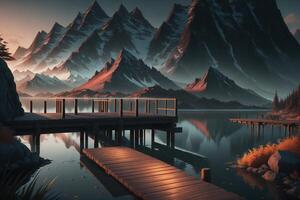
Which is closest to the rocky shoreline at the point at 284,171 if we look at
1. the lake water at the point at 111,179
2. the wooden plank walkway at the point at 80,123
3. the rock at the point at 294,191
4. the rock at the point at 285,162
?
the rock at the point at 285,162

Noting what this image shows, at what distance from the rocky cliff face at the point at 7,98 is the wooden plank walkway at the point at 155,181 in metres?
9.02

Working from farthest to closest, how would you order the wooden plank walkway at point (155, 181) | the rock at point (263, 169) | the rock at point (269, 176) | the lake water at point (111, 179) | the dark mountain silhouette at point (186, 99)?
1. the dark mountain silhouette at point (186, 99)
2. the rock at point (263, 169)
3. the rock at point (269, 176)
4. the lake water at point (111, 179)
5. the wooden plank walkway at point (155, 181)

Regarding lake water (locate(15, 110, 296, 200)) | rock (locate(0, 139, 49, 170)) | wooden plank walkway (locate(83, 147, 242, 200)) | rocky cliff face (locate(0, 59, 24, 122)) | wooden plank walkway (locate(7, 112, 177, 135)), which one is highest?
rocky cliff face (locate(0, 59, 24, 122))

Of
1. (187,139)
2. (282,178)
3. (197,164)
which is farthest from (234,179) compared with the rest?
(187,139)

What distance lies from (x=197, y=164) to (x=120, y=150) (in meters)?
8.64

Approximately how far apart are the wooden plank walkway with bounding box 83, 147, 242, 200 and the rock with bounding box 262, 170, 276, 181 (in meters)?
7.90

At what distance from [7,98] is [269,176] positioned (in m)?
19.2

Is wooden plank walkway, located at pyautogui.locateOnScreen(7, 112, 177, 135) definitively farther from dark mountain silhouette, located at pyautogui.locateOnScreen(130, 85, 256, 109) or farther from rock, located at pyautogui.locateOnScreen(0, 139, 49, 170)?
dark mountain silhouette, located at pyautogui.locateOnScreen(130, 85, 256, 109)

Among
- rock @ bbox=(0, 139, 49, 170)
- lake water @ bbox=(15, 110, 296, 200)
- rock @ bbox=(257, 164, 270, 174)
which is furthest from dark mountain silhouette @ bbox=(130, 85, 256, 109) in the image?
rock @ bbox=(0, 139, 49, 170)

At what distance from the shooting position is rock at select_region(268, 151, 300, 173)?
66.1 feet

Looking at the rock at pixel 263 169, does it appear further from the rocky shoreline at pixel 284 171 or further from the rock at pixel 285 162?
the rock at pixel 285 162

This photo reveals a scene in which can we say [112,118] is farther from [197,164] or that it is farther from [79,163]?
[197,164]

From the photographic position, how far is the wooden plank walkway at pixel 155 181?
37.7ft

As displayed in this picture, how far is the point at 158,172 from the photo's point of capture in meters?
14.7
